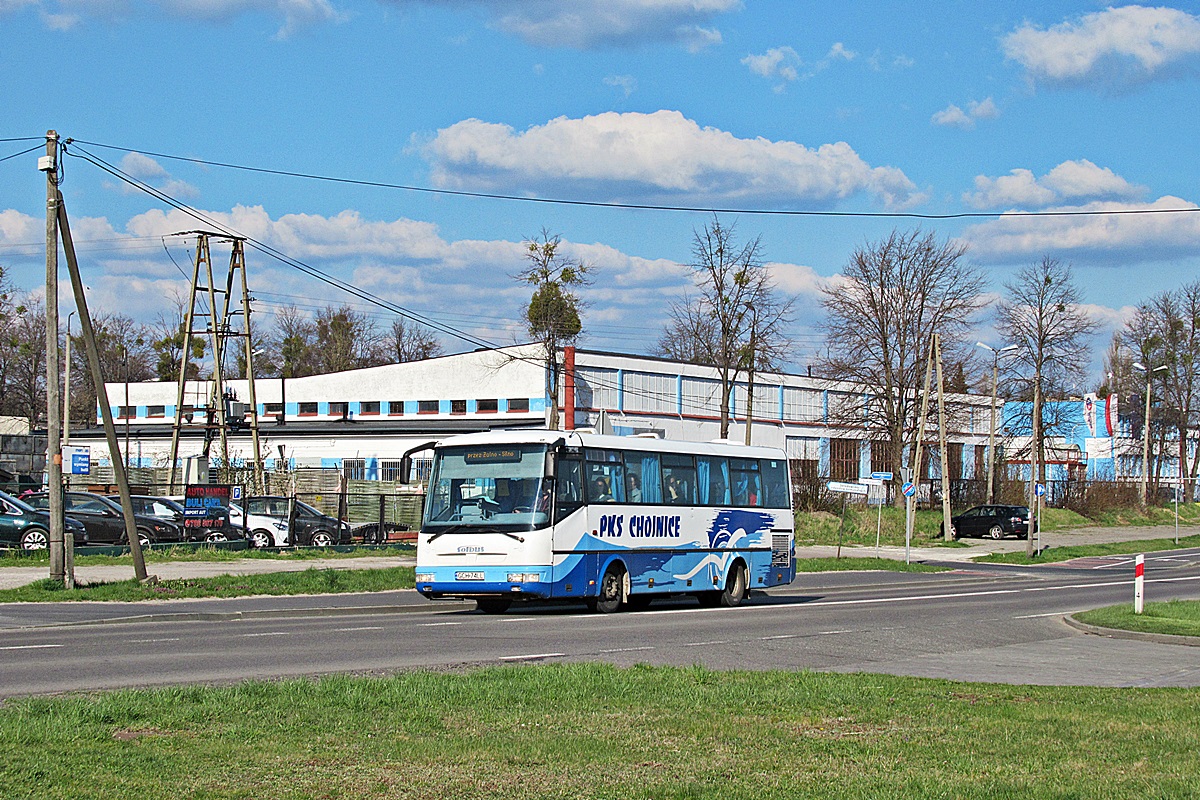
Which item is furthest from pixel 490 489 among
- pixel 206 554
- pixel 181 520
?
pixel 181 520

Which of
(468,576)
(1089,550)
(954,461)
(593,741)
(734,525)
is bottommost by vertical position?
(1089,550)

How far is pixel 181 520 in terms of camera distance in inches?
1436

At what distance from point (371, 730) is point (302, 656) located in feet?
19.4

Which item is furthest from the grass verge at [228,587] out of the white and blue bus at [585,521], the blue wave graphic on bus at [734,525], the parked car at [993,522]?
the parked car at [993,522]

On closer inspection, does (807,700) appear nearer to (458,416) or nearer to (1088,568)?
(1088,568)

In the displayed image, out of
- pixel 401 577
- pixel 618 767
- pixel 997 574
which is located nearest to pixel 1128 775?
pixel 618 767

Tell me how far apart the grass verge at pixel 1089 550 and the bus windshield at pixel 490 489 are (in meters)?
30.1

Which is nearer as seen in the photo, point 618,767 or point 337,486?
point 618,767

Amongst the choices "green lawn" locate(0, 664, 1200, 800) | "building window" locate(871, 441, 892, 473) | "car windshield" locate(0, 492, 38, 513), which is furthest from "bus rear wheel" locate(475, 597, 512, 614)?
"building window" locate(871, 441, 892, 473)

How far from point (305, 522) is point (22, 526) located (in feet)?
32.4

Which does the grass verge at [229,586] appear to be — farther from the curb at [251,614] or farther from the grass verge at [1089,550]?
the grass verge at [1089,550]

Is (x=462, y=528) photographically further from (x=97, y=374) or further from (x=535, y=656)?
(x=97, y=374)

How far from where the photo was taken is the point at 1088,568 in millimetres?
44875

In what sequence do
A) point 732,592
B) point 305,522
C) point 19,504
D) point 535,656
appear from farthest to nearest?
point 305,522 → point 19,504 → point 732,592 → point 535,656
